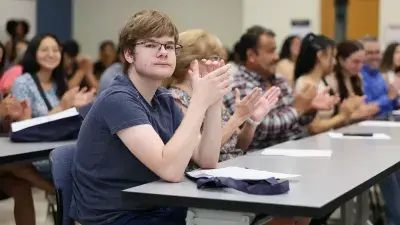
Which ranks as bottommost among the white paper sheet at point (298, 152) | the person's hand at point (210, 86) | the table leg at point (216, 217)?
the white paper sheet at point (298, 152)

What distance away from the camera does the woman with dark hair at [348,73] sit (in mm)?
5625

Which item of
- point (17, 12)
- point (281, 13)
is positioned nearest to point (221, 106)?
point (281, 13)

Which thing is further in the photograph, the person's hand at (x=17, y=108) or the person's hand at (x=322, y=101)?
the person's hand at (x=322, y=101)

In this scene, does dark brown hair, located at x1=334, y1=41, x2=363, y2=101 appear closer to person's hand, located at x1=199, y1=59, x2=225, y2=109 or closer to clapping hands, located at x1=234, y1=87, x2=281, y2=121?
clapping hands, located at x1=234, y1=87, x2=281, y2=121

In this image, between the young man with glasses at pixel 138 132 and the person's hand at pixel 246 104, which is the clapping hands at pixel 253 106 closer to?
the person's hand at pixel 246 104

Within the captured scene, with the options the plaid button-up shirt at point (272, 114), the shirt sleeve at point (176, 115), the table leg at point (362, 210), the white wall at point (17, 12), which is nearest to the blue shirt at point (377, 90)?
the plaid button-up shirt at point (272, 114)

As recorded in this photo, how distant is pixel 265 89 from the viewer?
14.1ft

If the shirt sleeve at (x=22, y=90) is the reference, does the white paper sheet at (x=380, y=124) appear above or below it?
below

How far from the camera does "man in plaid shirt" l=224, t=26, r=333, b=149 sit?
4.22 m

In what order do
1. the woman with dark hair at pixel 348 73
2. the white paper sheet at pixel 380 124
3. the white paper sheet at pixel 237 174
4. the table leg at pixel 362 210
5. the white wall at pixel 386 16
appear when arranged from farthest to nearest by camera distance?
the white wall at pixel 386 16 < the woman with dark hair at pixel 348 73 < the white paper sheet at pixel 380 124 < the table leg at pixel 362 210 < the white paper sheet at pixel 237 174

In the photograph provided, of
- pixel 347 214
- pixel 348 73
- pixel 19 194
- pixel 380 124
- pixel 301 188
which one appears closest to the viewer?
pixel 301 188

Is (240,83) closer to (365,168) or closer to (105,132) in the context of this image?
(365,168)

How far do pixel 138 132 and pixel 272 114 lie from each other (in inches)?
81.3

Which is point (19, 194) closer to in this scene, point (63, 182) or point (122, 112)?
point (63, 182)
